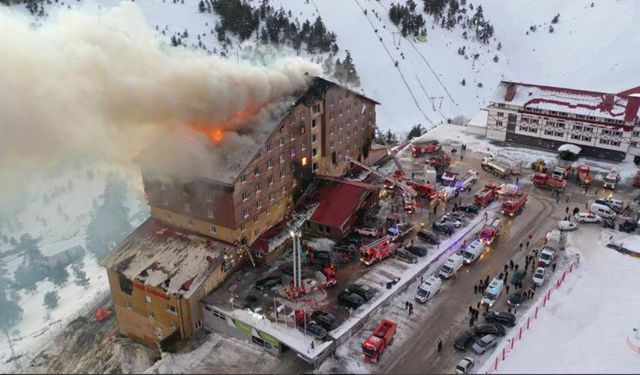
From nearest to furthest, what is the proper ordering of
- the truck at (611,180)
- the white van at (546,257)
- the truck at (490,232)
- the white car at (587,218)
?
the white van at (546,257), the truck at (490,232), the white car at (587,218), the truck at (611,180)

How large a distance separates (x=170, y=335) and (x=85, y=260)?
1401 inches

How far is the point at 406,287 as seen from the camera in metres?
44.9

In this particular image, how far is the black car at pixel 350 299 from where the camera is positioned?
1652 inches

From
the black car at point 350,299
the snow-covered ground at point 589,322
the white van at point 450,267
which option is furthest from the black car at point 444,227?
the black car at point 350,299

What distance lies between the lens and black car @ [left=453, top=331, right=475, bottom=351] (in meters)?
38.1

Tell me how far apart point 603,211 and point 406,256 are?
21.7 metres

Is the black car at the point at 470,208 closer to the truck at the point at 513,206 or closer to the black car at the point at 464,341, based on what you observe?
the truck at the point at 513,206

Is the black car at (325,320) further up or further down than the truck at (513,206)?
further down

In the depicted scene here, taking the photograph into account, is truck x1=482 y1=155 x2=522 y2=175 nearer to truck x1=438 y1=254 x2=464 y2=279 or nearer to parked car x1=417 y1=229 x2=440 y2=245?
parked car x1=417 y1=229 x2=440 y2=245

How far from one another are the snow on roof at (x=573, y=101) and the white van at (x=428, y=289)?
36615mm

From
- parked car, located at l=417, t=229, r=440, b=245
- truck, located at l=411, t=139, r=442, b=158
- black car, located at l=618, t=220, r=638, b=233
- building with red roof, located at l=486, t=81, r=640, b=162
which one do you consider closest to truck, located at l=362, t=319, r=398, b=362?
parked car, located at l=417, t=229, r=440, b=245

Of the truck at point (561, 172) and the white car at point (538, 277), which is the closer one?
the white car at point (538, 277)

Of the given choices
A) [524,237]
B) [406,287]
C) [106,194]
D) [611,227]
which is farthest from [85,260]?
[611,227]

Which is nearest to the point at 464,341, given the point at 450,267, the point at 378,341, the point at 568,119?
the point at 378,341
